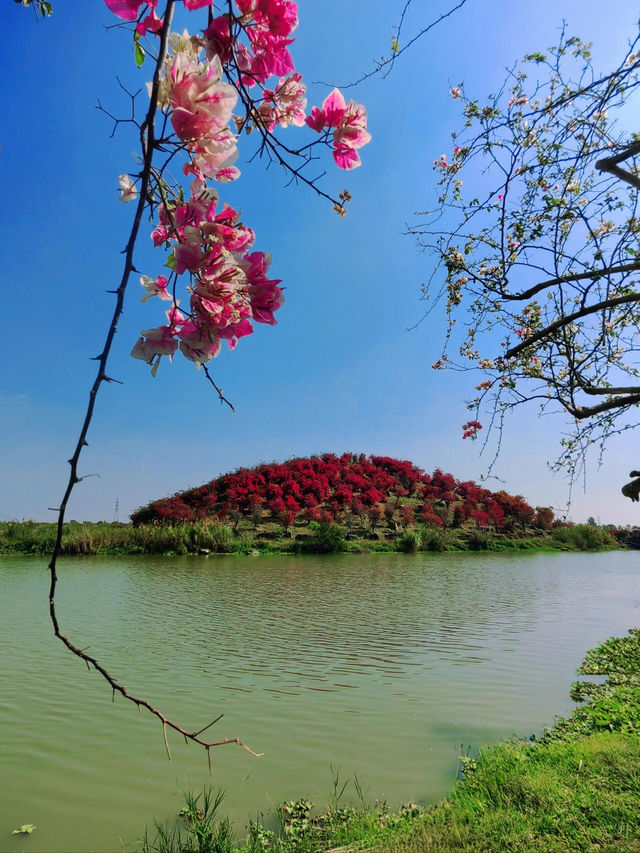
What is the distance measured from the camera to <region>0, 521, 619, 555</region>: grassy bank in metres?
15.8

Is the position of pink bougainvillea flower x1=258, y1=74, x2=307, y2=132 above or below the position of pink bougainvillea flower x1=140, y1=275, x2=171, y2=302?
above

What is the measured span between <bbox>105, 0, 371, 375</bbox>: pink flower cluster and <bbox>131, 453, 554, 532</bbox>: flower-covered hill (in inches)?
720

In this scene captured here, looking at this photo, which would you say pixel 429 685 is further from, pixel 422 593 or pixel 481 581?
pixel 481 581

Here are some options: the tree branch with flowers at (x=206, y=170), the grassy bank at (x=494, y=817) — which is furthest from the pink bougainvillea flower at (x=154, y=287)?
the grassy bank at (x=494, y=817)

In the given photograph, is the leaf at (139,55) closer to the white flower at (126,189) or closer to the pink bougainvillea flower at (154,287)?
the white flower at (126,189)

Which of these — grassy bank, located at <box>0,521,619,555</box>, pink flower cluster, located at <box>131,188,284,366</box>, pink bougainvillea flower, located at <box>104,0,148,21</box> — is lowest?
grassy bank, located at <box>0,521,619,555</box>

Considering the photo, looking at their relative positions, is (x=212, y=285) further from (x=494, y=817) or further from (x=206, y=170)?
(x=494, y=817)

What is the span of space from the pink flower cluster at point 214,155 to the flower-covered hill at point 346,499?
18.3 metres

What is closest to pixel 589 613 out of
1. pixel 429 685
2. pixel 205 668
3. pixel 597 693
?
pixel 597 693

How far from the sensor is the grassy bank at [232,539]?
51.9 feet

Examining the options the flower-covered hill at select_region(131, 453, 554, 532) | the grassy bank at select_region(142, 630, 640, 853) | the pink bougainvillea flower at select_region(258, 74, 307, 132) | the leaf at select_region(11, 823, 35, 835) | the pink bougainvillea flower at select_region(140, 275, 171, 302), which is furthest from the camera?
the flower-covered hill at select_region(131, 453, 554, 532)

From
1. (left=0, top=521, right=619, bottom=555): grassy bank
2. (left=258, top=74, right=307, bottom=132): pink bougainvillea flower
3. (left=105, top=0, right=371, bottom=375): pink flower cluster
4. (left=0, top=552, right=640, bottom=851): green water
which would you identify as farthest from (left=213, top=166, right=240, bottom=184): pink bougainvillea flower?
(left=0, top=521, right=619, bottom=555): grassy bank

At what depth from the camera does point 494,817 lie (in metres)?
2.27

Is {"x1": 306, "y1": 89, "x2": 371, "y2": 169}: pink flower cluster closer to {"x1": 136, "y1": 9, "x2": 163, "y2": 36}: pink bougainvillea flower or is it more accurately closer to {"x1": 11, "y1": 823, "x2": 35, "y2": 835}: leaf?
{"x1": 136, "y1": 9, "x2": 163, "y2": 36}: pink bougainvillea flower
